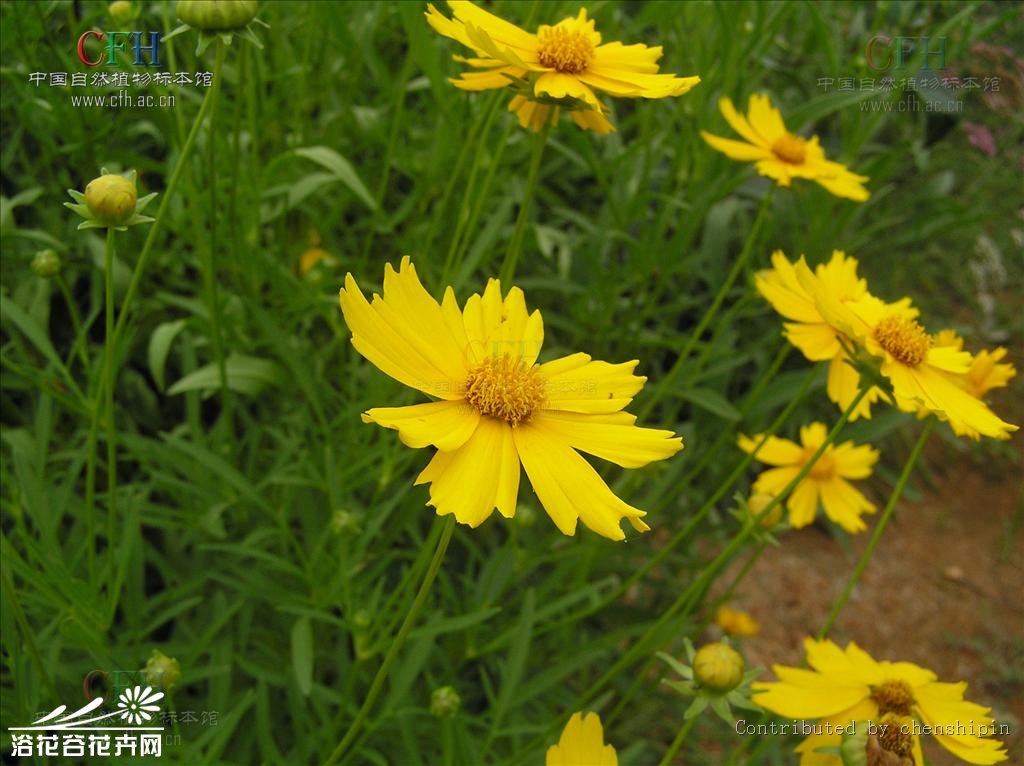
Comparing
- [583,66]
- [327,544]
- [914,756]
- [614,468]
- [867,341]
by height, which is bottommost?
[614,468]

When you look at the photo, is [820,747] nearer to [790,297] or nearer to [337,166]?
[790,297]

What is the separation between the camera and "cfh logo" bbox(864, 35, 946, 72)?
1283 mm

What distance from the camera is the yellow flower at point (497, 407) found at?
22.7 inches

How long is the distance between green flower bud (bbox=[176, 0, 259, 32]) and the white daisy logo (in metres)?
0.53

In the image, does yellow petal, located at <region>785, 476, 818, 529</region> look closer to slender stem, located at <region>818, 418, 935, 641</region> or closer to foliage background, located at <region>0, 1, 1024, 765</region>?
foliage background, located at <region>0, 1, 1024, 765</region>

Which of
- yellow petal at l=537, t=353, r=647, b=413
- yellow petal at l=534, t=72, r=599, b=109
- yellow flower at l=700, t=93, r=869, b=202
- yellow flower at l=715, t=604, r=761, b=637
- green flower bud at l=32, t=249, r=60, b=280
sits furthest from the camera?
yellow flower at l=715, t=604, r=761, b=637

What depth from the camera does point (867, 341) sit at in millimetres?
771

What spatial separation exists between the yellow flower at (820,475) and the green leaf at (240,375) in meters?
0.57

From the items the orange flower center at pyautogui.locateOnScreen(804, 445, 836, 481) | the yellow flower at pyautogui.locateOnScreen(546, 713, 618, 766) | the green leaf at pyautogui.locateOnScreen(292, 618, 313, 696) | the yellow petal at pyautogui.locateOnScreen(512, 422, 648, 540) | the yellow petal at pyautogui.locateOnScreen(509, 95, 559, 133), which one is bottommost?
the orange flower center at pyautogui.locateOnScreen(804, 445, 836, 481)

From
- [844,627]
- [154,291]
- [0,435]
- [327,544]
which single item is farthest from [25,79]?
[844,627]

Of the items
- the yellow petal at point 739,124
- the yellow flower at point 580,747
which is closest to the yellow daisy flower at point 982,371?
the yellow petal at point 739,124

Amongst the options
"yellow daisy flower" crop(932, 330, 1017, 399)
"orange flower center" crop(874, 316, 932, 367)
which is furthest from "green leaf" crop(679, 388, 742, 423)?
"orange flower center" crop(874, 316, 932, 367)

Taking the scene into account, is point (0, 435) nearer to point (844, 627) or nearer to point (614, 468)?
point (614, 468)

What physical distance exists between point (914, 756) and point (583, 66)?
0.61 m
